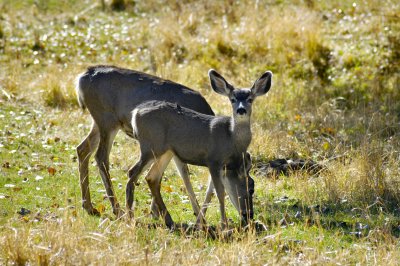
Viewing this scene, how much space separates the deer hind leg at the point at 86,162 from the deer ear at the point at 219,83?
1579 mm

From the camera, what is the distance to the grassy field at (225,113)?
7.45m

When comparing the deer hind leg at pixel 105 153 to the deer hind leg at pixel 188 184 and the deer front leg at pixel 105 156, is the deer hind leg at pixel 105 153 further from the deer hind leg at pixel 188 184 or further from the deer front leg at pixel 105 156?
the deer hind leg at pixel 188 184

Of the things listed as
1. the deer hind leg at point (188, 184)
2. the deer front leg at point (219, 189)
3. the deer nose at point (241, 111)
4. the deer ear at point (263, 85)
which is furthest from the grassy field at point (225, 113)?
the deer ear at point (263, 85)

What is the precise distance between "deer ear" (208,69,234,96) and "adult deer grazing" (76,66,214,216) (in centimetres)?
34

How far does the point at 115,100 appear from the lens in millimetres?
9430

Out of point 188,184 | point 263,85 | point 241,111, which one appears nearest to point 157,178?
point 188,184

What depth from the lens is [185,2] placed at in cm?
1934

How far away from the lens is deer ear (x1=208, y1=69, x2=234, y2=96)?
902 centimetres

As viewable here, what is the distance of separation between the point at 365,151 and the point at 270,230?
2218mm

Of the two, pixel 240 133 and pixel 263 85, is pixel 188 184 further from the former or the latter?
pixel 263 85

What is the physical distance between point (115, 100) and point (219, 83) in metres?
1.22

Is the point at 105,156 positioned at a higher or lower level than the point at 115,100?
lower

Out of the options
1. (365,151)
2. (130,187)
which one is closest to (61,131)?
(130,187)

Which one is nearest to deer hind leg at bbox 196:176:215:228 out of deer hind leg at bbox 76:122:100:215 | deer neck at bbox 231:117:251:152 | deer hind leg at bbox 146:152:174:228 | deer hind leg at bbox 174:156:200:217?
deer hind leg at bbox 174:156:200:217
